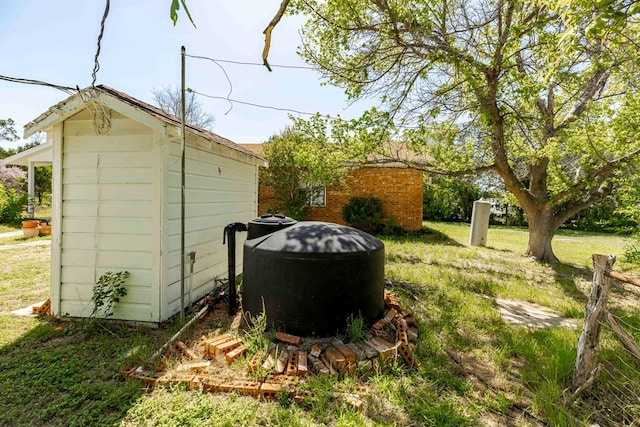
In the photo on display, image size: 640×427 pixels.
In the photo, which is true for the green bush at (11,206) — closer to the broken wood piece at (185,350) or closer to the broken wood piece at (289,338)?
the broken wood piece at (185,350)

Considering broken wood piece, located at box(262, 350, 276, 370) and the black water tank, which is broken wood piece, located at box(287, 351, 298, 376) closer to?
broken wood piece, located at box(262, 350, 276, 370)

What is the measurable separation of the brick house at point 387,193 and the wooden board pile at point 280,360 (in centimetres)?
975

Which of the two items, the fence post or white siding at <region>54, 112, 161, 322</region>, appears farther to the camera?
white siding at <region>54, 112, 161, 322</region>

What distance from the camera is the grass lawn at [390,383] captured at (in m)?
2.39

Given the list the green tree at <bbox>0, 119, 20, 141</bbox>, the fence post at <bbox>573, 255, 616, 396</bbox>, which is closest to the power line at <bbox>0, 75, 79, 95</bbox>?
the fence post at <bbox>573, 255, 616, 396</bbox>

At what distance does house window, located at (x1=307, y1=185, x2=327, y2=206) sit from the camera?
1268 cm

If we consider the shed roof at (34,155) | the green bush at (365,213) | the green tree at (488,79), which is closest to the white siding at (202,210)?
the green tree at (488,79)

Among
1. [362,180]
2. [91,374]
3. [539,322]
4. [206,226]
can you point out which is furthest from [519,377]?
[362,180]

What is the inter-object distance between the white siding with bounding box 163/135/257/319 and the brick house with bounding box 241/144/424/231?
6749 millimetres

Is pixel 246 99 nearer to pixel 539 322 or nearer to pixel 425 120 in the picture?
pixel 425 120

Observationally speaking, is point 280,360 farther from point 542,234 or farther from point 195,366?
point 542,234

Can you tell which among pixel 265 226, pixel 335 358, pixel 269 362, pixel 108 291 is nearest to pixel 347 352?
pixel 335 358

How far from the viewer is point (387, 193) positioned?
13.1 meters

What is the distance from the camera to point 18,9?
2213 mm
